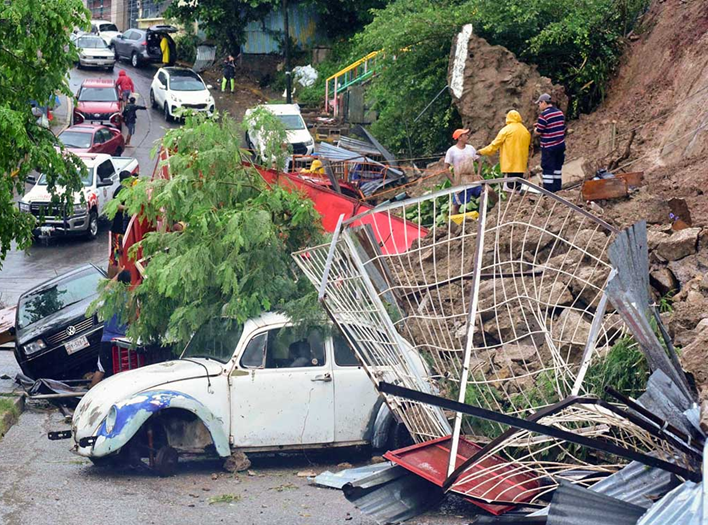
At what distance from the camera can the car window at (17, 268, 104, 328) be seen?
13.2 m

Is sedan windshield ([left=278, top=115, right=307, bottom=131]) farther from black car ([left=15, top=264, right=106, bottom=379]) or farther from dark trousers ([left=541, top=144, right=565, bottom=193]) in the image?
black car ([left=15, top=264, right=106, bottom=379])

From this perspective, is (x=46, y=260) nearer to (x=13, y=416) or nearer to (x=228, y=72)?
(x=13, y=416)

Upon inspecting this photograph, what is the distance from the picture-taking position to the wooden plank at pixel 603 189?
1219cm

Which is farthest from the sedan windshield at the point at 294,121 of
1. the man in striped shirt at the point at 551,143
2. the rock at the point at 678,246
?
the rock at the point at 678,246

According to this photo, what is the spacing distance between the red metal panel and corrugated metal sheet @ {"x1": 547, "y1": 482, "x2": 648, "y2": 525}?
4.05 ft

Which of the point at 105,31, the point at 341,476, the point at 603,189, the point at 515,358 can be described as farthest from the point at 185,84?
the point at 341,476

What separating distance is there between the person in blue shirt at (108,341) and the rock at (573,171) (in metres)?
6.99

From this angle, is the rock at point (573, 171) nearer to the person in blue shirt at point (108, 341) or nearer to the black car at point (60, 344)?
the person in blue shirt at point (108, 341)

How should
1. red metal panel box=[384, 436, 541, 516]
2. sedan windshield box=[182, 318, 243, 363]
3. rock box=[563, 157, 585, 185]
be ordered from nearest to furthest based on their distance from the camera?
1. red metal panel box=[384, 436, 541, 516]
2. sedan windshield box=[182, 318, 243, 363]
3. rock box=[563, 157, 585, 185]

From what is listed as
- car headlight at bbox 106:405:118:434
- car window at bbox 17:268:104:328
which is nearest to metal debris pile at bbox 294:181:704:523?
car headlight at bbox 106:405:118:434

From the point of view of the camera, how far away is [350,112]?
104 feet

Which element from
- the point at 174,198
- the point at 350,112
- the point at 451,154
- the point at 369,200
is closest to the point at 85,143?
the point at 350,112

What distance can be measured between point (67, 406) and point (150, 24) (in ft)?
147

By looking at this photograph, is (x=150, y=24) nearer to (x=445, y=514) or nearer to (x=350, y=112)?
(x=350, y=112)
